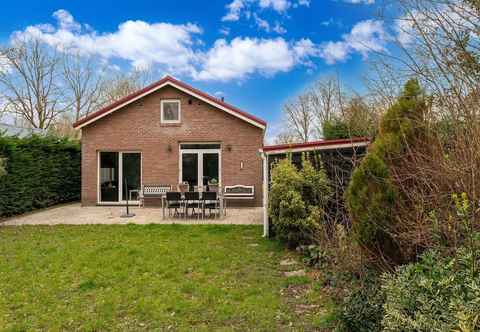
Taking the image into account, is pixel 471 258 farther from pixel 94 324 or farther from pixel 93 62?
pixel 93 62

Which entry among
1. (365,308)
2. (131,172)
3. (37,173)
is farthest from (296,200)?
(37,173)

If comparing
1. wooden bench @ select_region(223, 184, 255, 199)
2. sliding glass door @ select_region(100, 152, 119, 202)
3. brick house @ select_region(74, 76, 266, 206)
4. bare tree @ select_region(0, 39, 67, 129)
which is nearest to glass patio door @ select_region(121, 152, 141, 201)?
brick house @ select_region(74, 76, 266, 206)

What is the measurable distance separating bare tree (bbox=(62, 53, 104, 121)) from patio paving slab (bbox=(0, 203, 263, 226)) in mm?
17632

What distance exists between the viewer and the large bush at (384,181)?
3.48m

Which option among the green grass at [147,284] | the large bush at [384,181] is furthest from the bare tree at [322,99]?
the large bush at [384,181]

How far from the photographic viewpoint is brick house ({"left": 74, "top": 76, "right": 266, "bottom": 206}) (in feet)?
45.1

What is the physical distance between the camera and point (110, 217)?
1126 centimetres

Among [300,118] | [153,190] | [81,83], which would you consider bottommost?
[153,190]

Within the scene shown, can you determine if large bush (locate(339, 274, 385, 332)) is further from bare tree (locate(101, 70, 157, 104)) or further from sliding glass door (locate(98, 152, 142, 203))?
bare tree (locate(101, 70, 157, 104))

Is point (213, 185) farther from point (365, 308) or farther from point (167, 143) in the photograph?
point (365, 308)

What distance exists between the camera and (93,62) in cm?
2852

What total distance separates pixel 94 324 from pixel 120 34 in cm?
1637

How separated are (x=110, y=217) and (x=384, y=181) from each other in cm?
1012

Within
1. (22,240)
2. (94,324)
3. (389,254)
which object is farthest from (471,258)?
(22,240)
